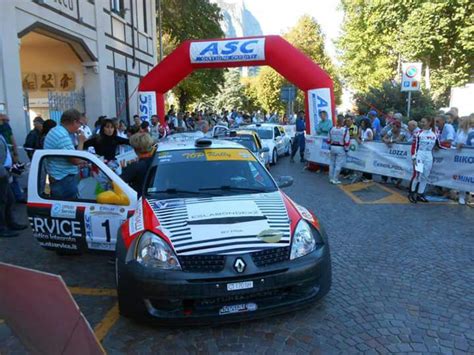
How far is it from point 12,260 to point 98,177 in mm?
1628

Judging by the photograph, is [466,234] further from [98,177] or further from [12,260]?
[12,260]

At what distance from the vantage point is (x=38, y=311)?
7.80ft

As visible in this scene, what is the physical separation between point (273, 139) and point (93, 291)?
11.2 meters

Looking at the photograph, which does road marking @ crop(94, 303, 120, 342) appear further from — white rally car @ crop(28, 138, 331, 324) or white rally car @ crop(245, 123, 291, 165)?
white rally car @ crop(245, 123, 291, 165)

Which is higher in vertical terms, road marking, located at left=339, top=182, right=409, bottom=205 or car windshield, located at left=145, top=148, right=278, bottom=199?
car windshield, located at left=145, top=148, right=278, bottom=199

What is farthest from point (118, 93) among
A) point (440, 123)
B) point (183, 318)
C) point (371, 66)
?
point (371, 66)

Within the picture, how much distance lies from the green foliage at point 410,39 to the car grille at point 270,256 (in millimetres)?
19528

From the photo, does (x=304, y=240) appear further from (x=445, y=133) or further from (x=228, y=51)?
(x=228, y=51)

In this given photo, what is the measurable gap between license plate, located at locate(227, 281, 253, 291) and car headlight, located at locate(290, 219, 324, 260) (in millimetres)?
432

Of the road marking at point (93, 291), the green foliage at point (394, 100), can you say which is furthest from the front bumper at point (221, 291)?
the green foliage at point (394, 100)

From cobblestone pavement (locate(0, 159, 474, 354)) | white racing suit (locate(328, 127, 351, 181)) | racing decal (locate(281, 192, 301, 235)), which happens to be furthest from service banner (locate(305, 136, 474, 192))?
racing decal (locate(281, 192, 301, 235))

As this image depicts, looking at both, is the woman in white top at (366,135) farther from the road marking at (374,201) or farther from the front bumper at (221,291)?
the front bumper at (221,291)

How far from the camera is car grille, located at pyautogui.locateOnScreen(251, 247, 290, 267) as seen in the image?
3.27 metres

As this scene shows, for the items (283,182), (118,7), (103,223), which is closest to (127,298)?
(103,223)
